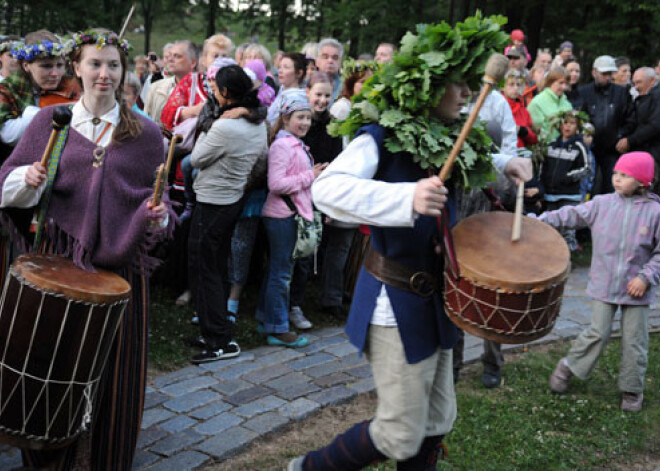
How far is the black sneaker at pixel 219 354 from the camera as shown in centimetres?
564

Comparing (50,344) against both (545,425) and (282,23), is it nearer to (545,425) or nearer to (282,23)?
(545,425)

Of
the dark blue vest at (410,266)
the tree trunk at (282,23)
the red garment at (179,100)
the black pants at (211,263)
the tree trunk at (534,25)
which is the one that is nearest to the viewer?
the dark blue vest at (410,266)

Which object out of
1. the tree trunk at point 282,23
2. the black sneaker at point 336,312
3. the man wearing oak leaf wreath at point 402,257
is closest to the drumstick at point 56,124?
the man wearing oak leaf wreath at point 402,257

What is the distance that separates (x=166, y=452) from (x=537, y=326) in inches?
85.0

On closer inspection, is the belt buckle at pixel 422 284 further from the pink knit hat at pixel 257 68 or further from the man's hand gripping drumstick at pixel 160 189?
the pink knit hat at pixel 257 68

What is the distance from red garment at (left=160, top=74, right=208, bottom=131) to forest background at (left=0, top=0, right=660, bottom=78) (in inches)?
390

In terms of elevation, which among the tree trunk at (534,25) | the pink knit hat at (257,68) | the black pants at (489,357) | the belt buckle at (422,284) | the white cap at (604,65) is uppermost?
the tree trunk at (534,25)

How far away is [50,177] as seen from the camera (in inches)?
140

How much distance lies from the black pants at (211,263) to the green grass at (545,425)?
1.76 m

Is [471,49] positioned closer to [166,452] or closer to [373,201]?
[373,201]

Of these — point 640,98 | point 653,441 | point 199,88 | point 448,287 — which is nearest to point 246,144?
point 199,88

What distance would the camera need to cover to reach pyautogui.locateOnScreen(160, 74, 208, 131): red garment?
22.7ft

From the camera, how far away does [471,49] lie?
3.30m

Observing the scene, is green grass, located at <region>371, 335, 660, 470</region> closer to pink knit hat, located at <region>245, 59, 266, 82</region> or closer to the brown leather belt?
the brown leather belt
